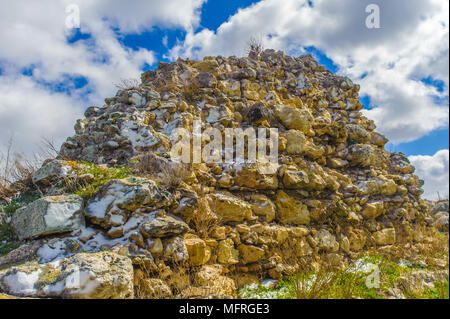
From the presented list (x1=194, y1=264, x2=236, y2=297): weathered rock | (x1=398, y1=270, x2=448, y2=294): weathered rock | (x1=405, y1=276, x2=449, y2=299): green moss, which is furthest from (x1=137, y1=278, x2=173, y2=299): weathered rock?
(x1=398, y1=270, x2=448, y2=294): weathered rock

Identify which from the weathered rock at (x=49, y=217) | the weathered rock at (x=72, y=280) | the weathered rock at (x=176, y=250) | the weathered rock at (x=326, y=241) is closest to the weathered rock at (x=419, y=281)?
the weathered rock at (x=326, y=241)

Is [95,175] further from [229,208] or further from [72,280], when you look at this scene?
[229,208]

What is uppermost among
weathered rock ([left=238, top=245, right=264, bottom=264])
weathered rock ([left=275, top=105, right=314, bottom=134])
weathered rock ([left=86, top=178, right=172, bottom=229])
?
weathered rock ([left=275, top=105, right=314, bottom=134])

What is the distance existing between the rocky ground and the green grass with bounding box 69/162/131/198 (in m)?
0.03

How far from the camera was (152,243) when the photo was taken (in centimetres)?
361

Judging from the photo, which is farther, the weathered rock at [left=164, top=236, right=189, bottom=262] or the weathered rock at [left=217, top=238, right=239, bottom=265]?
the weathered rock at [left=217, top=238, right=239, bottom=265]

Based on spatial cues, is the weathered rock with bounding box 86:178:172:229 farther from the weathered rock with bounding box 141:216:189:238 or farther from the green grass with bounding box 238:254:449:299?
the green grass with bounding box 238:254:449:299

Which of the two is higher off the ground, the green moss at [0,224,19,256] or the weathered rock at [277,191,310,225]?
the weathered rock at [277,191,310,225]

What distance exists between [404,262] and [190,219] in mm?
→ 5724

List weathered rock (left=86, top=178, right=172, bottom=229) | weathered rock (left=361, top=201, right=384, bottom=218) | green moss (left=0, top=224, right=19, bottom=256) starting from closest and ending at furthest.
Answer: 1. green moss (left=0, top=224, right=19, bottom=256)
2. weathered rock (left=86, top=178, right=172, bottom=229)
3. weathered rock (left=361, top=201, right=384, bottom=218)

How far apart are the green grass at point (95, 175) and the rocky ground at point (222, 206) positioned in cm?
3

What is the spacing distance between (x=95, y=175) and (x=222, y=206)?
2.34m

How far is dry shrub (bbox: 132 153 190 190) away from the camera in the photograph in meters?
4.38
